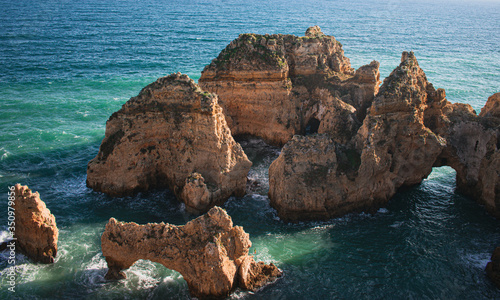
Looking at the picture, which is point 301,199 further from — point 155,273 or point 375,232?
point 155,273

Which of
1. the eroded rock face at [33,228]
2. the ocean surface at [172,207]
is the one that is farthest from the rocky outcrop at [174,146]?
the eroded rock face at [33,228]

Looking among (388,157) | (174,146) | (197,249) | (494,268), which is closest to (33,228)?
(197,249)

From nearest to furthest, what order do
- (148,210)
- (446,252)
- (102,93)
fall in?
(446,252)
(148,210)
(102,93)

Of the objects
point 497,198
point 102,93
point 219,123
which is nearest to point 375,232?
point 497,198

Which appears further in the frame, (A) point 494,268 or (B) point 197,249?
(A) point 494,268

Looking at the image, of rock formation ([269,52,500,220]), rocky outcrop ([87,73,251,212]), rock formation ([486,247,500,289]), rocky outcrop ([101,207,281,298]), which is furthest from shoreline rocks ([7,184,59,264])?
rock formation ([486,247,500,289])

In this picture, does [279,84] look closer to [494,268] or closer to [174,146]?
[174,146]
